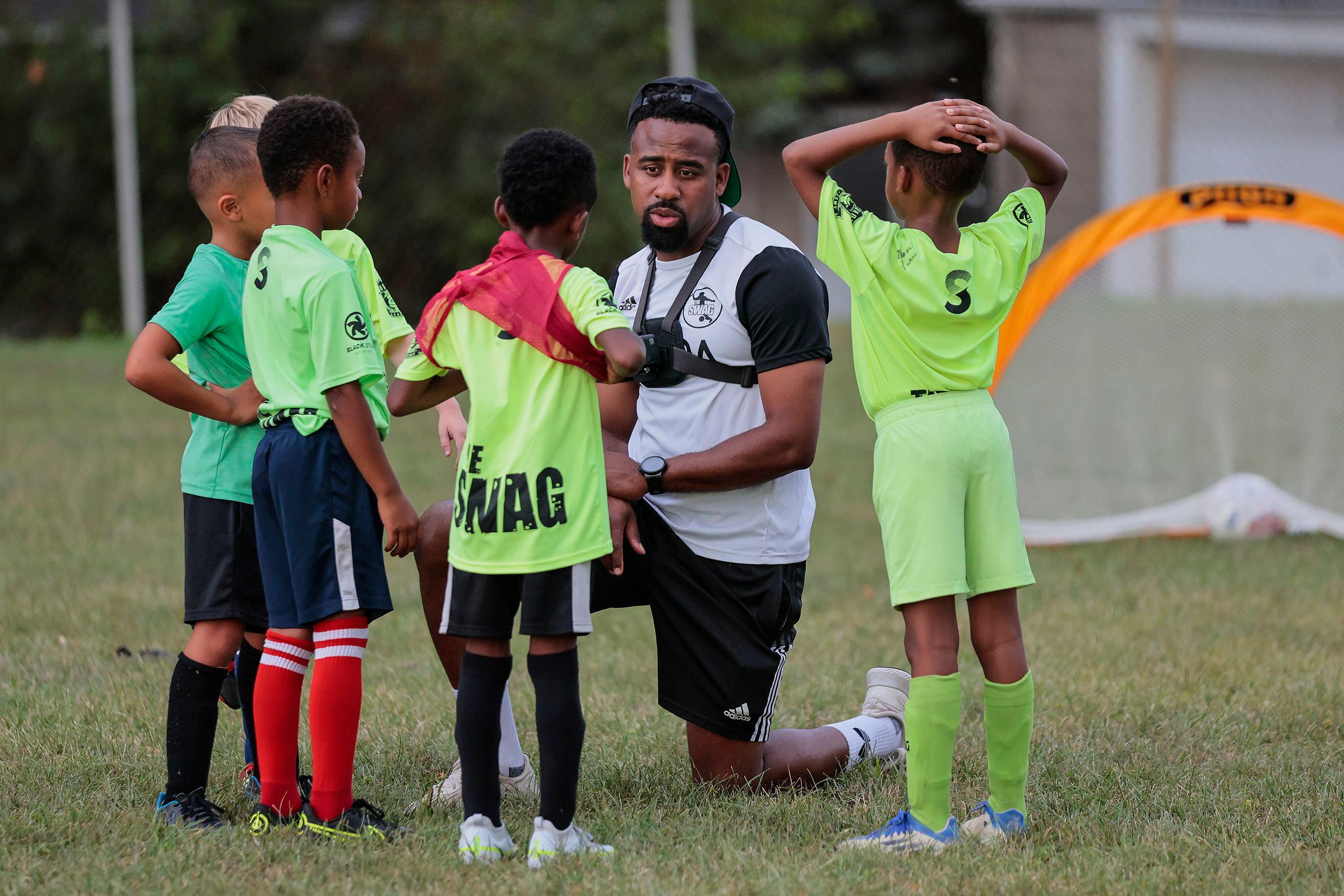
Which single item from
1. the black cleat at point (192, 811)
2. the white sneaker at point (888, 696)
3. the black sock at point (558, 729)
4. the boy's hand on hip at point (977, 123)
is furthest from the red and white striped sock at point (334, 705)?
the boy's hand on hip at point (977, 123)

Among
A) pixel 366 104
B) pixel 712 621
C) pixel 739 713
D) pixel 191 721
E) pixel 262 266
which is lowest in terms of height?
pixel 739 713

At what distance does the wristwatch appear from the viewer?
3.63m

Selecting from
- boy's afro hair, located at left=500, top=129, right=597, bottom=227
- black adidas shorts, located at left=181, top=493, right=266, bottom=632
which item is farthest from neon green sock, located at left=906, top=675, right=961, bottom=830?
black adidas shorts, located at left=181, top=493, right=266, bottom=632

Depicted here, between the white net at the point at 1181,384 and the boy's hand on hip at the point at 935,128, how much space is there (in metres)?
4.69

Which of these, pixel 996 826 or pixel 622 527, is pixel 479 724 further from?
pixel 996 826

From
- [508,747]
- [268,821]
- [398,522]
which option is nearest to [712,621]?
[508,747]

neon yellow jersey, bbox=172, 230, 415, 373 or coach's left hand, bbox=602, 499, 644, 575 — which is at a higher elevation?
neon yellow jersey, bbox=172, 230, 415, 373

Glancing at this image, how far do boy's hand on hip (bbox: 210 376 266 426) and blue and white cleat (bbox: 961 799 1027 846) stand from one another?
2.00m

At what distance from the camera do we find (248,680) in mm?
3787

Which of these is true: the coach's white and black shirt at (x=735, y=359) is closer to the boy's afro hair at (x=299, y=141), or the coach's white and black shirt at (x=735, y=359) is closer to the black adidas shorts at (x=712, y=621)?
the black adidas shorts at (x=712, y=621)

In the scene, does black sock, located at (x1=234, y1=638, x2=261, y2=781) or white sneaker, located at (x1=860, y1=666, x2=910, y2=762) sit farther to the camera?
white sneaker, located at (x1=860, y1=666, x2=910, y2=762)

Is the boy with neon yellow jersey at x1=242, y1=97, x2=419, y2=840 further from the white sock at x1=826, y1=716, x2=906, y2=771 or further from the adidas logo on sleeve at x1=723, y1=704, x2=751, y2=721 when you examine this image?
the white sock at x1=826, y1=716, x2=906, y2=771

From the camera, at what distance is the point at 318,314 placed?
316 cm

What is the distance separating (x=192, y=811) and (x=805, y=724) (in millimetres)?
1918
